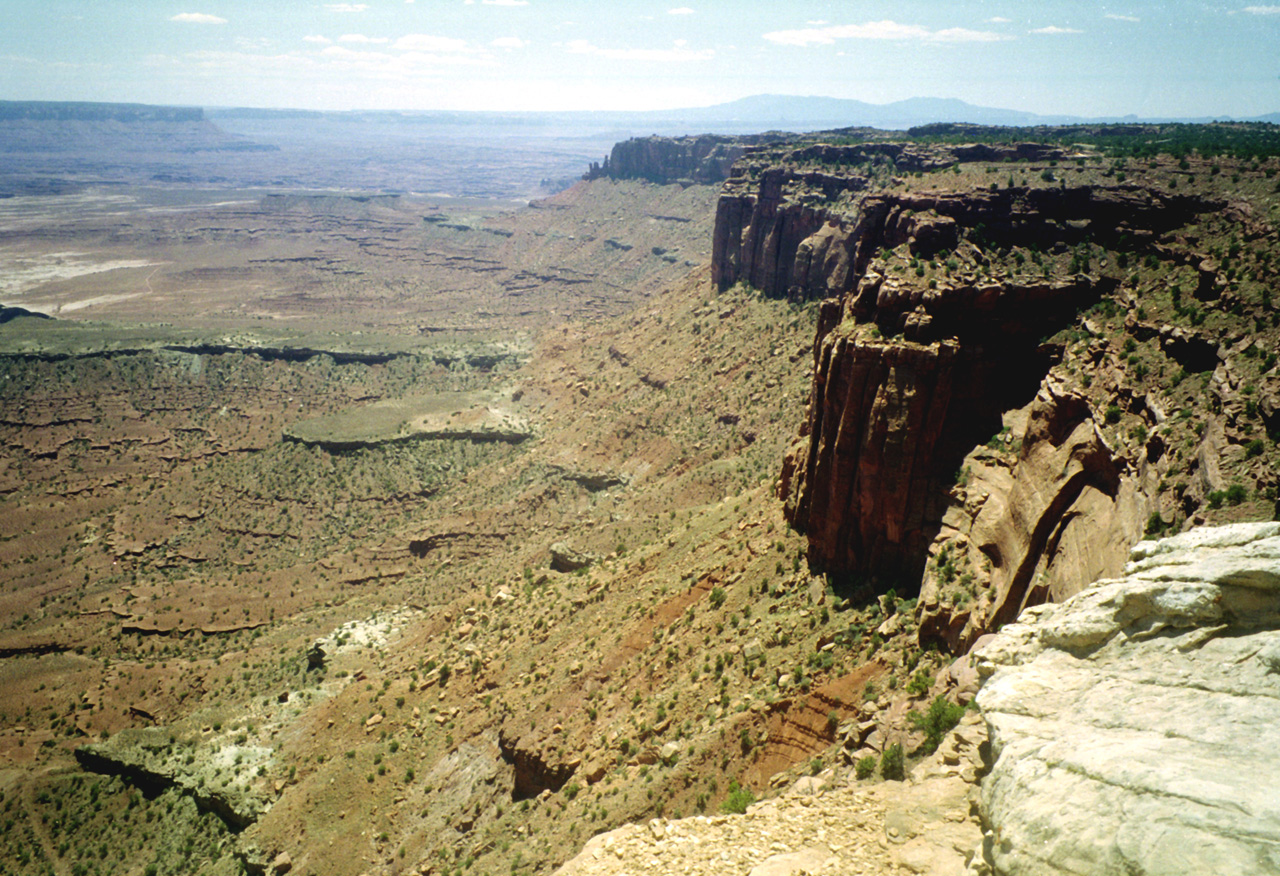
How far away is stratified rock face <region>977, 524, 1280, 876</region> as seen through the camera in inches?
350

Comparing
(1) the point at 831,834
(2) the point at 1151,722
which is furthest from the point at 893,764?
(2) the point at 1151,722

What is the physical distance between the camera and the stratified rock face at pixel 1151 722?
889cm

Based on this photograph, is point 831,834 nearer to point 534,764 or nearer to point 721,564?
point 534,764

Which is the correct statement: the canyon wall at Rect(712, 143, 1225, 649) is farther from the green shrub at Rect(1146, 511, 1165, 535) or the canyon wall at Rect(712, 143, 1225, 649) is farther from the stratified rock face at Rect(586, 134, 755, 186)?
the stratified rock face at Rect(586, 134, 755, 186)

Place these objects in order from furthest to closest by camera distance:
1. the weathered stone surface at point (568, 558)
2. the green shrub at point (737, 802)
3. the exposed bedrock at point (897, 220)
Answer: the weathered stone surface at point (568, 558)
the exposed bedrock at point (897, 220)
the green shrub at point (737, 802)

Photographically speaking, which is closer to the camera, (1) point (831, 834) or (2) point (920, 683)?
(1) point (831, 834)

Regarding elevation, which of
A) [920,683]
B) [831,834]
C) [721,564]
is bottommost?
[721,564]

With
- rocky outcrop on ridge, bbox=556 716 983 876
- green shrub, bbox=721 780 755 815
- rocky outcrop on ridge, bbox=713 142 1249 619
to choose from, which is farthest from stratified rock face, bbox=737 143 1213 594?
green shrub, bbox=721 780 755 815

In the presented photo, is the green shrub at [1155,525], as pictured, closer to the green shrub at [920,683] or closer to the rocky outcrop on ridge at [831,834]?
the rocky outcrop on ridge at [831,834]

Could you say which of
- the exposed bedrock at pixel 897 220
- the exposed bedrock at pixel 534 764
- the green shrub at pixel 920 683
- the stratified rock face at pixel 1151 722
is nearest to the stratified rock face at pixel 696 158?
the exposed bedrock at pixel 897 220

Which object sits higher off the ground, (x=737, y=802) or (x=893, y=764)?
(x=893, y=764)

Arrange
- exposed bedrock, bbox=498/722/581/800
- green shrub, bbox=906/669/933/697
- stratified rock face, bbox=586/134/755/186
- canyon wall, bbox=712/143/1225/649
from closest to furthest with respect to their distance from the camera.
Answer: canyon wall, bbox=712/143/1225/649
green shrub, bbox=906/669/933/697
exposed bedrock, bbox=498/722/581/800
stratified rock face, bbox=586/134/755/186

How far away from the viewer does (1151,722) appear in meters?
10.7

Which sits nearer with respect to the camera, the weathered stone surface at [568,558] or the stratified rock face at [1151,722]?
the stratified rock face at [1151,722]
